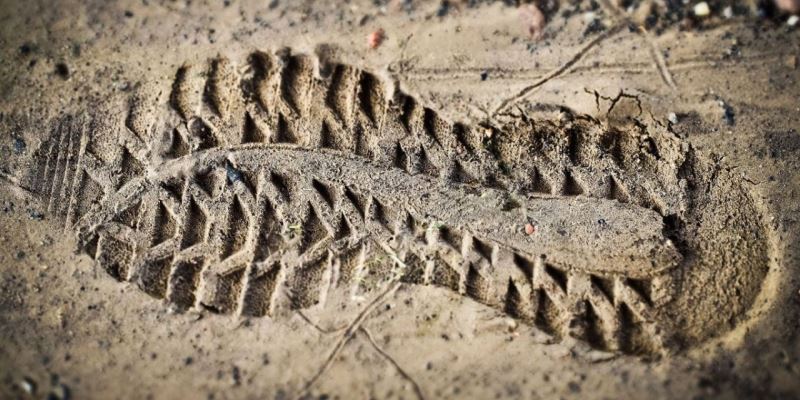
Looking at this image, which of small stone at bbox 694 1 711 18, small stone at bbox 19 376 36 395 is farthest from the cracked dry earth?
small stone at bbox 694 1 711 18

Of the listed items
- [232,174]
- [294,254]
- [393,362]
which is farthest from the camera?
[232,174]

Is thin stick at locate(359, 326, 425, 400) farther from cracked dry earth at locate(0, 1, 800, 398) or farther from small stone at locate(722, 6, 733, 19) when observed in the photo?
small stone at locate(722, 6, 733, 19)

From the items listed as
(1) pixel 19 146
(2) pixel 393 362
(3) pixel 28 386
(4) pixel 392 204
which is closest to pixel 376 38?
(4) pixel 392 204

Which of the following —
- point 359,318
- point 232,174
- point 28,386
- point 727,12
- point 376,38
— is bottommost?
point 28,386

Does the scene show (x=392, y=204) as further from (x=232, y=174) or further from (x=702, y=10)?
(x=702, y=10)

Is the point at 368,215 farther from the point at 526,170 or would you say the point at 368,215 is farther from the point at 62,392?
the point at 62,392

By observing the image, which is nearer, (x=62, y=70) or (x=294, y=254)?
(x=294, y=254)

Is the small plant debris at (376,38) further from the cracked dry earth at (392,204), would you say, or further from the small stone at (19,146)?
the small stone at (19,146)

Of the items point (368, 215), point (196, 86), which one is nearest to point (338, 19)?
point (196, 86)
